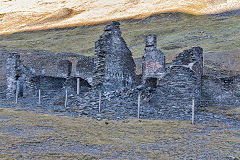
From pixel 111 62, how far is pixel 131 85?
355 centimetres

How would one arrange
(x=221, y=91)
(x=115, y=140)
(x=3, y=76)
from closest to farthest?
1. (x=115, y=140)
2. (x=221, y=91)
3. (x=3, y=76)

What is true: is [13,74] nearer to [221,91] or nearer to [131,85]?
[131,85]

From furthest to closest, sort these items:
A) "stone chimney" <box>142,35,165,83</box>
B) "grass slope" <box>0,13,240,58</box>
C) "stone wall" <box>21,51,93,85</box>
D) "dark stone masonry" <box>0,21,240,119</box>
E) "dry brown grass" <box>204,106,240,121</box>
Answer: "grass slope" <box>0,13,240,58</box> < "stone wall" <box>21,51,93,85</box> < "stone chimney" <box>142,35,165,83</box> < "dark stone masonry" <box>0,21,240,119</box> < "dry brown grass" <box>204,106,240,121</box>

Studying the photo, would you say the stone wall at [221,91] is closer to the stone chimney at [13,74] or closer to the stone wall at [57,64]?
the stone wall at [57,64]

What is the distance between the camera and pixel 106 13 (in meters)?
124

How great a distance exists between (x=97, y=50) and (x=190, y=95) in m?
7.64

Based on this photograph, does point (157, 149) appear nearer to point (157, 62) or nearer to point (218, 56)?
point (157, 62)

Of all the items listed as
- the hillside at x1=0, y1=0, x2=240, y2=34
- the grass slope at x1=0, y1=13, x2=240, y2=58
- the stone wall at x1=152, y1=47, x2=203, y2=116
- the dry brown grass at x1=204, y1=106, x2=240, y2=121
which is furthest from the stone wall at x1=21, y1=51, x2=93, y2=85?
the hillside at x1=0, y1=0, x2=240, y2=34

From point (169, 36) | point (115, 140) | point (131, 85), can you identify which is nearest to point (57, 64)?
point (131, 85)

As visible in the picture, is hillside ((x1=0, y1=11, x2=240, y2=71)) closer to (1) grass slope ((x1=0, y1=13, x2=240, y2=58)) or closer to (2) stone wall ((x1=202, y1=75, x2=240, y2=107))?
(1) grass slope ((x1=0, y1=13, x2=240, y2=58))

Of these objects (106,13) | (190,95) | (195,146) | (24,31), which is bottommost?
(195,146)

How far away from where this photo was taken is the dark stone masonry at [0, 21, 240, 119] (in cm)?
1602

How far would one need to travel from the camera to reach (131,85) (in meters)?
23.0

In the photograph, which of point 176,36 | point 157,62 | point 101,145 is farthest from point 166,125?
point 176,36
